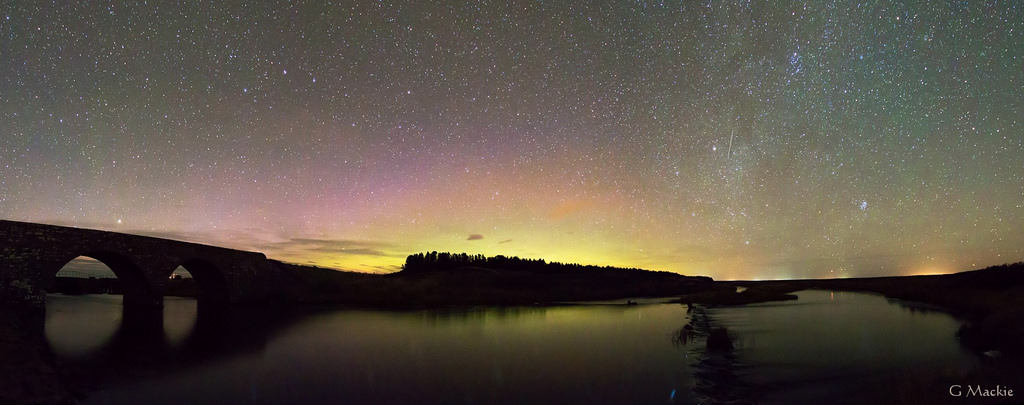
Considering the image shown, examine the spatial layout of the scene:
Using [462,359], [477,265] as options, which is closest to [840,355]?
[462,359]

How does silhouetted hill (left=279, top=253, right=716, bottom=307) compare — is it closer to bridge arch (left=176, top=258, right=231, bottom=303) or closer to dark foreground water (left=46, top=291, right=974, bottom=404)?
bridge arch (left=176, top=258, right=231, bottom=303)

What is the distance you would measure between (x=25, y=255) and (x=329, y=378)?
2272 centimetres

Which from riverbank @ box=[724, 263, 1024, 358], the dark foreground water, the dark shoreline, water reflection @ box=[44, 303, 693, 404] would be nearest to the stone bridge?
the dark shoreline

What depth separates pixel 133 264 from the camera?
32.7 m

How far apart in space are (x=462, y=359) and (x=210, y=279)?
3546cm

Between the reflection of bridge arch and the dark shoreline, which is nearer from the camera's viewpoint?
the dark shoreline

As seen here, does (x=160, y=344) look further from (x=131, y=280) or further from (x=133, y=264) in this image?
(x=131, y=280)

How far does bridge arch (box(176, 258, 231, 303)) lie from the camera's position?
4024cm

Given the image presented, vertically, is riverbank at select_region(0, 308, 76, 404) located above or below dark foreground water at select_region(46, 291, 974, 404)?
above

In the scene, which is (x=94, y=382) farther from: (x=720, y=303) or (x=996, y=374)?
(x=720, y=303)

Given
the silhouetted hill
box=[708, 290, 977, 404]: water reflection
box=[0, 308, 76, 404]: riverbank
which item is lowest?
the silhouetted hill

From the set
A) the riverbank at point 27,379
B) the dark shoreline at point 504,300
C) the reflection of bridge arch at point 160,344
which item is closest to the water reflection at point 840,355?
the dark shoreline at point 504,300

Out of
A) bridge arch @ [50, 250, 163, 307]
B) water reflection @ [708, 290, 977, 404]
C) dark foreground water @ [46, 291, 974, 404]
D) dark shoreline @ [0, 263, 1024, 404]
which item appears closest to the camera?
dark shoreline @ [0, 263, 1024, 404]

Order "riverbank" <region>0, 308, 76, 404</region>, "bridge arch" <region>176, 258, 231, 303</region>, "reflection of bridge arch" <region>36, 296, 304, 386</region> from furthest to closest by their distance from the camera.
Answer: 1. "bridge arch" <region>176, 258, 231, 303</region>
2. "reflection of bridge arch" <region>36, 296, 304, 386</region>
3. "riverbank" <region>0, 308, 76, 404</region>
